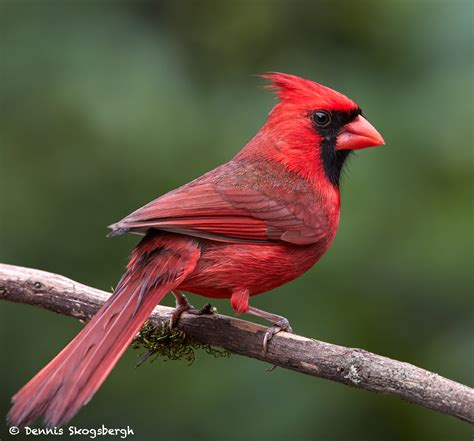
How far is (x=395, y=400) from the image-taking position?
454 cm

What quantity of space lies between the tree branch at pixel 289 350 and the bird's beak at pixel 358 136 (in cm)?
102

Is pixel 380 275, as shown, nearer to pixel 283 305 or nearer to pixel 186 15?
pixel 283 305

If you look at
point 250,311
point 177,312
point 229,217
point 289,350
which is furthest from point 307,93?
point 289,350

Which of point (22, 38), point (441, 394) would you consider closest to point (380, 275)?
point (441, 394)

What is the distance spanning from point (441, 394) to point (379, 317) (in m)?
1.18

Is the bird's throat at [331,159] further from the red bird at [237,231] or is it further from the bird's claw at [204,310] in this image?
the bird's claw at [204,310]

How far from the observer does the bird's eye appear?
14.9ft

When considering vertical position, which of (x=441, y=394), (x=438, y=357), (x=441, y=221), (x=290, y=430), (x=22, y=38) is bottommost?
(x=290, y=430)

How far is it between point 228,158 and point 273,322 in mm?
943

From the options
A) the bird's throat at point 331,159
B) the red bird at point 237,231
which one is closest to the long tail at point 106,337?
the red bird at point 237,231

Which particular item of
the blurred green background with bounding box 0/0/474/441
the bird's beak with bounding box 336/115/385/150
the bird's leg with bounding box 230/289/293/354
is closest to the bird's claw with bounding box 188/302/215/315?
the bird's leg with bounding box 230/289/293/354

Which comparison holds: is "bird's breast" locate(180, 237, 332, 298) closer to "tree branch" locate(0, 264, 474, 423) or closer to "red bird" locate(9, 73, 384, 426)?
"red bird" locate(9, 73, 384, 426)

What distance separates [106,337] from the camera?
11.7 ft

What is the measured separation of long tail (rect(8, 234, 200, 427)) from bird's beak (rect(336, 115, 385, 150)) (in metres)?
0.97
